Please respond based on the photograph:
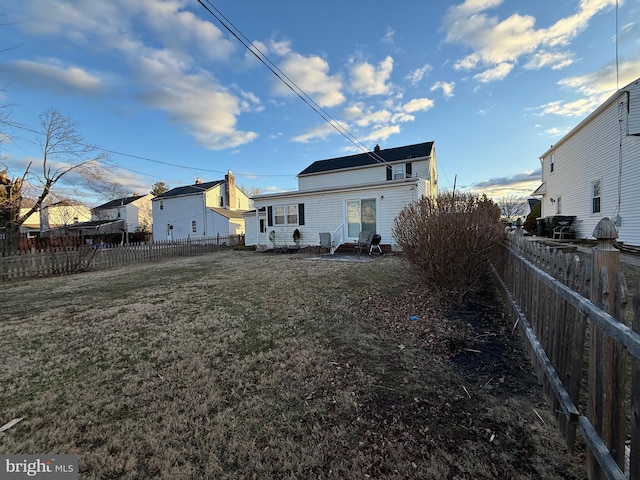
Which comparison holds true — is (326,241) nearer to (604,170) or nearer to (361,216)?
(361,216)

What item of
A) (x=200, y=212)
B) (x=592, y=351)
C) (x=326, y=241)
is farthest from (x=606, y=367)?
(x=200, y=212)

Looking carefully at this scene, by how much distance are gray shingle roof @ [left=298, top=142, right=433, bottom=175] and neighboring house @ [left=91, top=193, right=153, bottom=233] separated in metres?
28.8

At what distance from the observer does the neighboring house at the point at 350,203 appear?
13117mm

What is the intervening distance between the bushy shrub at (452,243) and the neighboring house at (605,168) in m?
9.22

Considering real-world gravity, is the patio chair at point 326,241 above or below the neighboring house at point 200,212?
below

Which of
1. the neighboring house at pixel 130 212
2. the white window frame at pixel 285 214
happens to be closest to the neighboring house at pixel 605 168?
the white window frame at pixel 285 214

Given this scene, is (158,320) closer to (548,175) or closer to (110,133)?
(110,133)

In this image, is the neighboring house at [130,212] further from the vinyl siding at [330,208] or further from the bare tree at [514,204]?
the bare tree at [514,204]

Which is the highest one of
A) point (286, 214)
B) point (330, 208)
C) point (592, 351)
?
point (330, 208)

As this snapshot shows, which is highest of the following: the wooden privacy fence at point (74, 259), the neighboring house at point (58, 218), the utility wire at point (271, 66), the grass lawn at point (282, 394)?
the utility wire at point (271, 66)

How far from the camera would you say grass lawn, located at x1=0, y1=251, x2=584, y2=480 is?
1.85 m

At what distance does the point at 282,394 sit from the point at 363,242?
10.8m

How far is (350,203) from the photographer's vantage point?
1415cm

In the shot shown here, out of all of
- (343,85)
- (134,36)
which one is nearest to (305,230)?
(343,85)
